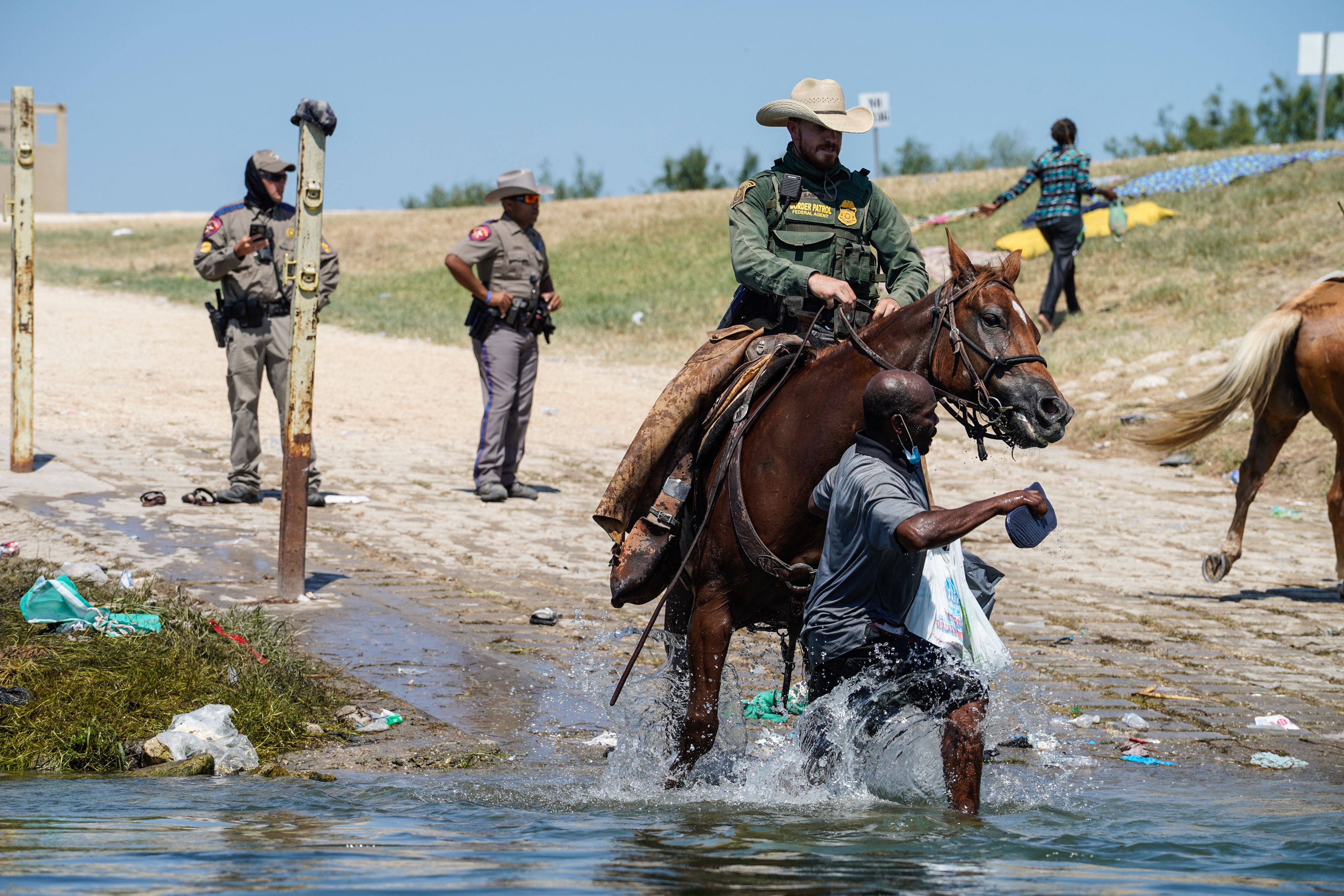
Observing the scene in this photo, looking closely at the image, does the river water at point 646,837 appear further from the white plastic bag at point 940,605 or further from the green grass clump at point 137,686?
the white plastic bag at point 940,605

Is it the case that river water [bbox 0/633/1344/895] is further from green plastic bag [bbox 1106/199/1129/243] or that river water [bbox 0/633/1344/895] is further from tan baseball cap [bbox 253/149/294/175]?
green plastic bag [bbox 1106/199/1129/243]

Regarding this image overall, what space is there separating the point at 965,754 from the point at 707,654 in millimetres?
885

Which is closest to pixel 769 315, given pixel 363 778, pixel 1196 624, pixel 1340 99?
pixel 363 778

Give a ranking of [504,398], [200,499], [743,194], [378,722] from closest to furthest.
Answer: [743,194], [378,722], [200,499], [504,398]

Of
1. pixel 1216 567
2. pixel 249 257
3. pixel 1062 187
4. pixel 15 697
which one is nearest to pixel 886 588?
pixel 15 697

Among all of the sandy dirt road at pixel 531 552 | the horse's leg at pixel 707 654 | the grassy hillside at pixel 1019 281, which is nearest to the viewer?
the horse's leg at pixel 707 654

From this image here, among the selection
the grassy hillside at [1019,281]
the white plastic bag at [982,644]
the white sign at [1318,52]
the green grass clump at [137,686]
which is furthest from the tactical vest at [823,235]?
the white sign at [1318,52]

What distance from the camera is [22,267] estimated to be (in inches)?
440

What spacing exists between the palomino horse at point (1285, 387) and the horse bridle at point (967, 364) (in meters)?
5.06

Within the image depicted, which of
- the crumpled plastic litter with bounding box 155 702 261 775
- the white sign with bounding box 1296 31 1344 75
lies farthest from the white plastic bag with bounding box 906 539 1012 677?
the white sign with bounding box 1296 31 1344 75

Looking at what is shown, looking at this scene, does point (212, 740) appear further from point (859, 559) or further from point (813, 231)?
point (813, 231)

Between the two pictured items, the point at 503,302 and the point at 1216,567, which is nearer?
the point at 1216,567

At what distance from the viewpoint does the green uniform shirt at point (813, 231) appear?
533cm

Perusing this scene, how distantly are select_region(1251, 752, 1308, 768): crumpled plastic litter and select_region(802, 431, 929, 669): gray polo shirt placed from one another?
2.00m
